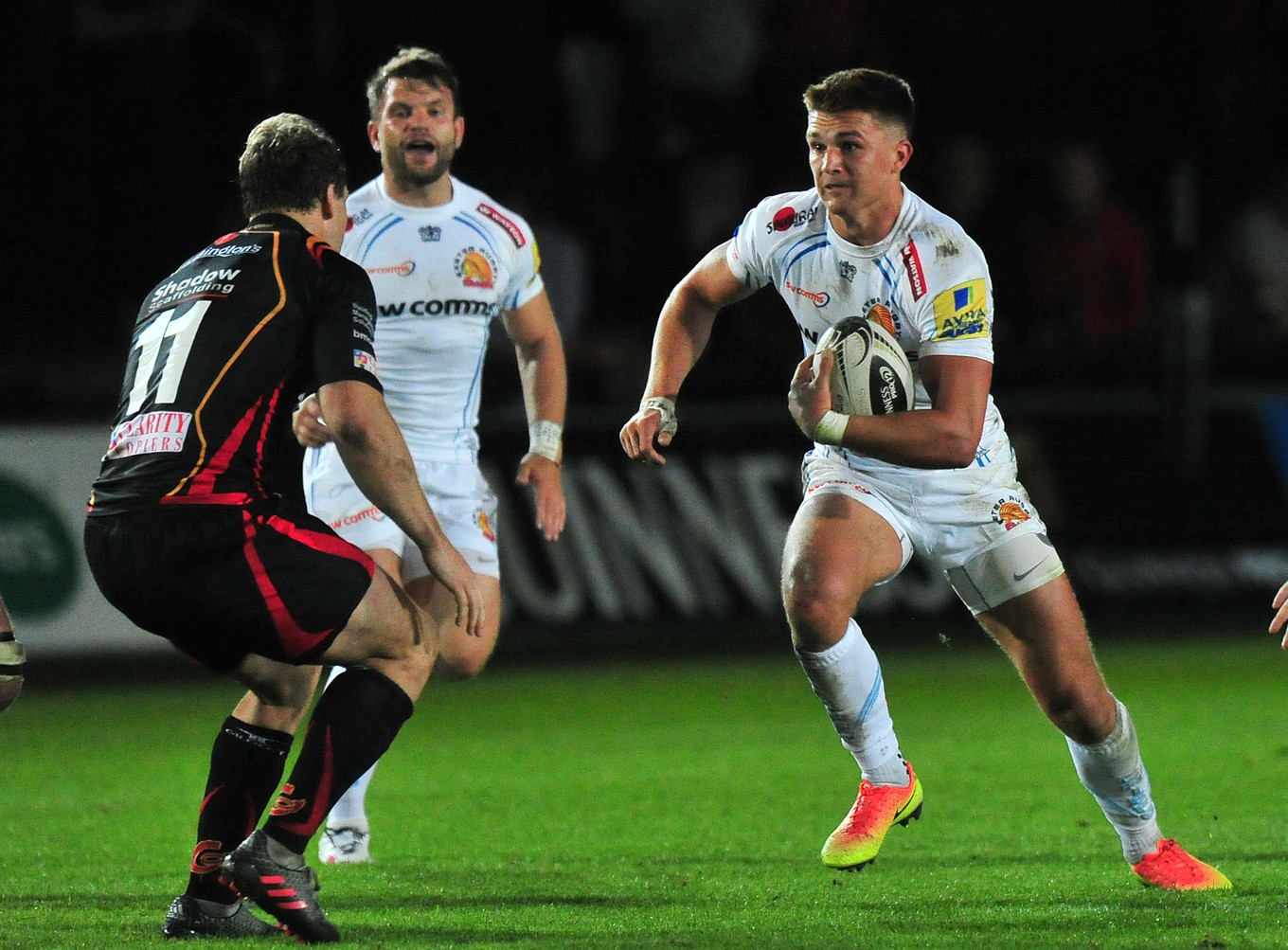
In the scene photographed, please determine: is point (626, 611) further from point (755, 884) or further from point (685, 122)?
point (755, 884)

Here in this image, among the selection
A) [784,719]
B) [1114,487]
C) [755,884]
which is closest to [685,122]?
[1114,487]

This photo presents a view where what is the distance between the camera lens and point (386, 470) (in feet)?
15.5

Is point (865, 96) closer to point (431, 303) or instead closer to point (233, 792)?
point (431, 303)

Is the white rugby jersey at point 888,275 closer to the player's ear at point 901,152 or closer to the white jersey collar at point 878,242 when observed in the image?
the white jersey collar at point 878,242

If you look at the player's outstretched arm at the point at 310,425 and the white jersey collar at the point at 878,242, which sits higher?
the white jersey collar at the point at 878,242

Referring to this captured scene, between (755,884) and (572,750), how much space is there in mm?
3498

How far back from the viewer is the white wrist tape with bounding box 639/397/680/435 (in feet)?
19.3

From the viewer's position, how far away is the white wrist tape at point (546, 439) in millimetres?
6836

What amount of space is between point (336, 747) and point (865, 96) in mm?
2504

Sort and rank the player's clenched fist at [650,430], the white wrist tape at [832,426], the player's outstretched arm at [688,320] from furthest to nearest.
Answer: the player's outstretched arm at [688,320] < the player's clenched fist at [650,430] < the white wrist tape at [832,426]

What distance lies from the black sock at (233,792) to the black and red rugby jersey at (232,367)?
2.32ft

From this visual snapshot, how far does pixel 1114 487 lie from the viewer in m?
13.2

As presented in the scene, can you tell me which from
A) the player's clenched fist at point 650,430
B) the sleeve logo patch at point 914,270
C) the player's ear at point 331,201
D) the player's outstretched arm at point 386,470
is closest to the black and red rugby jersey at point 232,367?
the player's outstretched arm at point 386,470

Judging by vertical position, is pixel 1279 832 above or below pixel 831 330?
below
